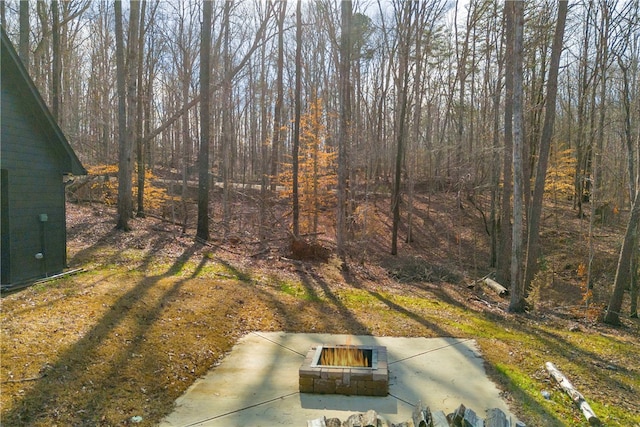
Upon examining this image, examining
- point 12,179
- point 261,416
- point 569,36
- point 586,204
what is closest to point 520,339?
point 261,416

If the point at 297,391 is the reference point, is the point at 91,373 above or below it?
above

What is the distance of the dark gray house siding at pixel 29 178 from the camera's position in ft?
25.8

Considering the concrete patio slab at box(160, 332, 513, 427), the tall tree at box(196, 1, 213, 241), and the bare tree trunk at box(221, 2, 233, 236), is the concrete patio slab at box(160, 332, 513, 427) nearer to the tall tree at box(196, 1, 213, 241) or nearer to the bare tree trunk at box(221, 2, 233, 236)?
the tall tree at box(196, 1, 213, 241)

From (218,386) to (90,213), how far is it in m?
13.3

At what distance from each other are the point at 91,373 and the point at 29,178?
556 cm

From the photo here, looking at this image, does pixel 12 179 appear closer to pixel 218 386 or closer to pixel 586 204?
pixel 218 386

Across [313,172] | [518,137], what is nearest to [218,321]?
[518,137]

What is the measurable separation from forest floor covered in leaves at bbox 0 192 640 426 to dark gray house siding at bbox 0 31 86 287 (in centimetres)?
90

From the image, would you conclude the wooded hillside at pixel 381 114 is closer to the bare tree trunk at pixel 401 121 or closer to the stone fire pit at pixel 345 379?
the bare tree trunk at pixel 401 121

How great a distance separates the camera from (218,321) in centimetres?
702

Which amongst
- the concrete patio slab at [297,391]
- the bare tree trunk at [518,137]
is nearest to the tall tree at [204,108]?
the concrete patio slab at [297,391]

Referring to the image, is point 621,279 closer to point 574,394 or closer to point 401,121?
point 574,394

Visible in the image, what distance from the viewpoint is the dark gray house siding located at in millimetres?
7863

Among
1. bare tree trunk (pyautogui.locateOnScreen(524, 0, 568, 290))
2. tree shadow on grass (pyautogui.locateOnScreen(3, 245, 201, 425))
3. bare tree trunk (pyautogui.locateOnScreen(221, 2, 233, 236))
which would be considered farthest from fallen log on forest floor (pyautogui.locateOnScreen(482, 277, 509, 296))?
tree shadow on grass (pyautogui.locateOnScreen(3, 245, 201, 425))
